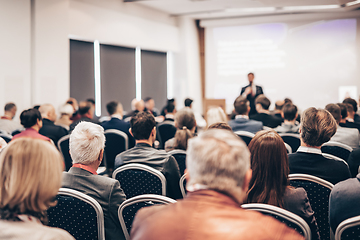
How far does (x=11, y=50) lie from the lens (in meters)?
6.25

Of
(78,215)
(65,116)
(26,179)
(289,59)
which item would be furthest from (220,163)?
(289,59)

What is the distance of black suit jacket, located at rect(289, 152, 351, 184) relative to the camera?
216 cm

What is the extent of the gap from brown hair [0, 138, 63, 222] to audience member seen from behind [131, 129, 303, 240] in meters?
0.33

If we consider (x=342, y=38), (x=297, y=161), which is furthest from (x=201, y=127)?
(x=342, y=38)

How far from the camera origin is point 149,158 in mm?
2621

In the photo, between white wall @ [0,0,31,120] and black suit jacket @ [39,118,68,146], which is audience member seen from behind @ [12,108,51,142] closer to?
black suit jacket @ [39,118,68,146]

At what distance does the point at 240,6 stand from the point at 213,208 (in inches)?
353

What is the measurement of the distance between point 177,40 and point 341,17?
15.8ft

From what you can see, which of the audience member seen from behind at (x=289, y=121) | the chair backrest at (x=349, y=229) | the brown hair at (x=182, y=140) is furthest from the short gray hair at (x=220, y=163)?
the audience member seen from behind at (x=289, y=121)

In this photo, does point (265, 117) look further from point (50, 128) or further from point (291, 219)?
point (291, 219)

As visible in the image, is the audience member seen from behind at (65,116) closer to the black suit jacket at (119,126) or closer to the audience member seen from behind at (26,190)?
the black suit jacket at (119,126)

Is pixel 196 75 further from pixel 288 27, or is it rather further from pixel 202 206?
pixel 202 206

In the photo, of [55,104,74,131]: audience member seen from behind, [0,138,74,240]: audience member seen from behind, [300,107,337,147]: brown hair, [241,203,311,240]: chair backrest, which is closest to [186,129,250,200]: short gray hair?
[241,203,311,240]: chair backrest

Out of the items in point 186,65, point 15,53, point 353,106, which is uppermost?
point 186,65
